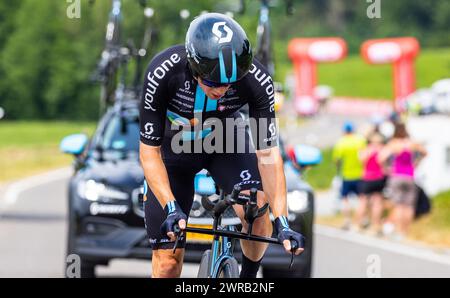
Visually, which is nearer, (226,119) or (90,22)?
(226,119)

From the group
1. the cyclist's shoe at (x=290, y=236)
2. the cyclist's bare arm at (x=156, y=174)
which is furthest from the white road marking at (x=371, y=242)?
the cyclist's shoe at (x=290, y=236)

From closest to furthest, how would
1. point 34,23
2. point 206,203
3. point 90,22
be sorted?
point 206,203
point 34,23
point 90,22

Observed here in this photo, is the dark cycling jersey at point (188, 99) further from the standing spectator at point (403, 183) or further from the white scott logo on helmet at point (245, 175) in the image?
the standing spectator at point (403, 183)

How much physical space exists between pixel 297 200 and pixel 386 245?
553 cm

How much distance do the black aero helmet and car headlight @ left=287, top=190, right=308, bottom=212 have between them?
14.7 ft

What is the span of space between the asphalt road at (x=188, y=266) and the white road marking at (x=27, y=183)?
389 centimetres

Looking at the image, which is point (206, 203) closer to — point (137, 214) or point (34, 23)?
point (137, 214)

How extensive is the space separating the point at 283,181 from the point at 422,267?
6.69 meters

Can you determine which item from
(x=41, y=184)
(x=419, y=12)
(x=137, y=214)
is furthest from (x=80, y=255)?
(x=419, y=12)

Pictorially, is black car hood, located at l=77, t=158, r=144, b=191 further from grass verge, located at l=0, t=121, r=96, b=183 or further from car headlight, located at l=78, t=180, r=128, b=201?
grass verge, located at l=0, t=121, r=96, b=183

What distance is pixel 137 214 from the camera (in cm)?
1037

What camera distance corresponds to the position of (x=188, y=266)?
13.1 m

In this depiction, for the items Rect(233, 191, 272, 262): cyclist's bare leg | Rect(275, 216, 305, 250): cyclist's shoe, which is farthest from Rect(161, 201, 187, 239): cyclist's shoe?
Rect(233, 191, 272, 262): cyclist's bare leg

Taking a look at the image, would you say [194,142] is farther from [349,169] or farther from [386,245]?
[349,169]
